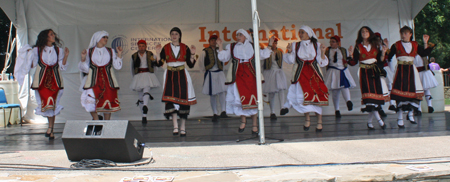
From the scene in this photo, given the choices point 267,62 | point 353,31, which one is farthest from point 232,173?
point 353,31

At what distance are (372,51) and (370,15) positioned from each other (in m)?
3.26

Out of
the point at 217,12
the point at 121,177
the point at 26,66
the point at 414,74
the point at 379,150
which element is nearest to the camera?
the point at 121,177

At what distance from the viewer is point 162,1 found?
770cm

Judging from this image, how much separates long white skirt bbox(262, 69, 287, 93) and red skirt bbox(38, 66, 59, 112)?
149 inches

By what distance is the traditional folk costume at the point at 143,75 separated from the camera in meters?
7.06

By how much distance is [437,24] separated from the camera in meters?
16.9

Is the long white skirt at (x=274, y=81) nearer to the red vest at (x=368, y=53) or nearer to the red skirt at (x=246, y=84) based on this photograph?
the red vest at (x=368, y=53)

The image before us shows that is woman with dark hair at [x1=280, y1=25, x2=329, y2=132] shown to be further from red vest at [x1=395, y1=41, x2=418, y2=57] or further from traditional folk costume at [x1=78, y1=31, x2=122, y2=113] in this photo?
traditional folk costume at [x1=78, y1=31, x2=122, y2=113]

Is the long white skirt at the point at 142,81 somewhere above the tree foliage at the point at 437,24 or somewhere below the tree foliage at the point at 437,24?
below

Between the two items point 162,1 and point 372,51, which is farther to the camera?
point 162,1

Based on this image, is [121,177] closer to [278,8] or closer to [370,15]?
[278,8]

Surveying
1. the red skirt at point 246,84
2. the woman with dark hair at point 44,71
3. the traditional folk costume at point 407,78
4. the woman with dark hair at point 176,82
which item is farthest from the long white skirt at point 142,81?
the traditional folk costume at point 407,78

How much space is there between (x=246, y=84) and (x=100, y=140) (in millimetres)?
2280

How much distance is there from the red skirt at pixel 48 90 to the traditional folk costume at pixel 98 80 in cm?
37
